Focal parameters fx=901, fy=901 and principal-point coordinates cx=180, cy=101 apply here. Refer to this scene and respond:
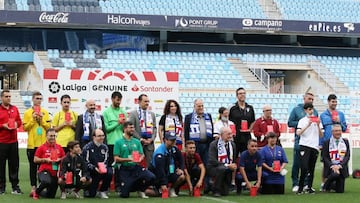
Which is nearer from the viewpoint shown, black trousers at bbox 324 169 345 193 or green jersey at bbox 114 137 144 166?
green jersey at bbox 114 137 144 166

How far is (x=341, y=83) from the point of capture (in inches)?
1705

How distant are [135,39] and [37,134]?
28055 millimetres

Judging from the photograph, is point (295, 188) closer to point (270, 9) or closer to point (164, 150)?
point (164, 150)

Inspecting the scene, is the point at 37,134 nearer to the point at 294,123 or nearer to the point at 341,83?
the point at 294,123

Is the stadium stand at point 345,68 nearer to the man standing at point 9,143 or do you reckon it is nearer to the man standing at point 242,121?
the man standing at point 242,121

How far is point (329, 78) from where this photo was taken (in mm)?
43500

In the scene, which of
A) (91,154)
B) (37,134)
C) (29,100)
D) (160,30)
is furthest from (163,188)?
(160,30)

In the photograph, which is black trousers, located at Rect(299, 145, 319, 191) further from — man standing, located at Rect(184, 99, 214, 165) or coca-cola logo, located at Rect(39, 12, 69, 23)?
coca-cola logo, located at Rect(39, 12, 69, 23)

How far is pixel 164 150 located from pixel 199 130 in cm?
106

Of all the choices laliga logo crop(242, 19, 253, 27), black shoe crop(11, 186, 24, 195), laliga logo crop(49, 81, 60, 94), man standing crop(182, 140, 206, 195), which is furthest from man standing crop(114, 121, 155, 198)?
laliga logo crop(242, 19, 253, 27)

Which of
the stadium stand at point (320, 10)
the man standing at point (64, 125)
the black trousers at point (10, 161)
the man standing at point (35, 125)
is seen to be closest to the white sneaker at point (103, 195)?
the man standing at point (64, 125)

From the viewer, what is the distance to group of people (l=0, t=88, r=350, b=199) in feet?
47.0

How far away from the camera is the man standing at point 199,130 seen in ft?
50.7

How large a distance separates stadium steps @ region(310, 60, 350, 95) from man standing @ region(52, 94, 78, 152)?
28.8 m
